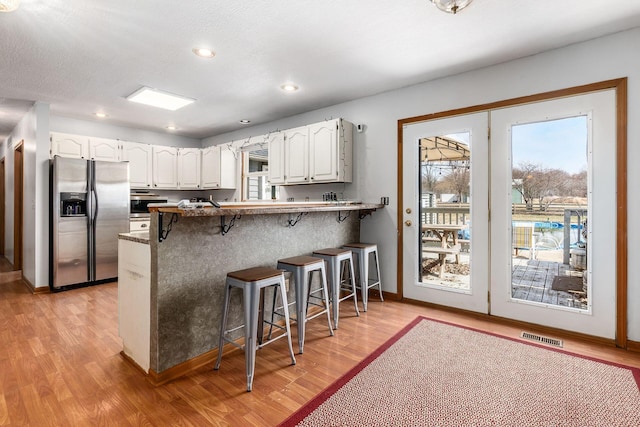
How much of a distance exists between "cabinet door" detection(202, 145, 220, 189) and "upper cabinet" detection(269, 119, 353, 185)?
164 cm

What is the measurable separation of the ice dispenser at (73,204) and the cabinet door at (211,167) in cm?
192

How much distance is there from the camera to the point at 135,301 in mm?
2236

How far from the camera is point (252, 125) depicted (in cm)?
547

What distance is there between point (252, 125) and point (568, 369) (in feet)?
16.7

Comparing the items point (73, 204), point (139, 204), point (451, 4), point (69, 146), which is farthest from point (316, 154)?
point (69, 146)

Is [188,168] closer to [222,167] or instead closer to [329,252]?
[222,167]

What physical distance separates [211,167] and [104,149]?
1.64 m

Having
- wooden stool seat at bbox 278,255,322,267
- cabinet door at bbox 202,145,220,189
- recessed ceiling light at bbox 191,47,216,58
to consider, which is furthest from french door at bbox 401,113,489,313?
cabinet door at bbox 202,145,220,189

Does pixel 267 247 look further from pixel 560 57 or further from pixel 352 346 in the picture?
pixel 560 57

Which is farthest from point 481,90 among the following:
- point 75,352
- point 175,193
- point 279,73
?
point 175,193

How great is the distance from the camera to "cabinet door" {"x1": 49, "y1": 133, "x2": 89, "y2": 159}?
A: 4.51 metres

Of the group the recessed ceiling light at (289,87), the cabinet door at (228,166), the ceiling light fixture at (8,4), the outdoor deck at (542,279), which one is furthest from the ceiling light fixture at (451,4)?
the cabinet door at (228,166)

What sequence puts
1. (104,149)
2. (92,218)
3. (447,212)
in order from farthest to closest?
(104,149)
(92,218)
(447,212)

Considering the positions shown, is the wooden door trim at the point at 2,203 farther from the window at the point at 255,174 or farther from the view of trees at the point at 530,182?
the view of trees at the point at 530,182
